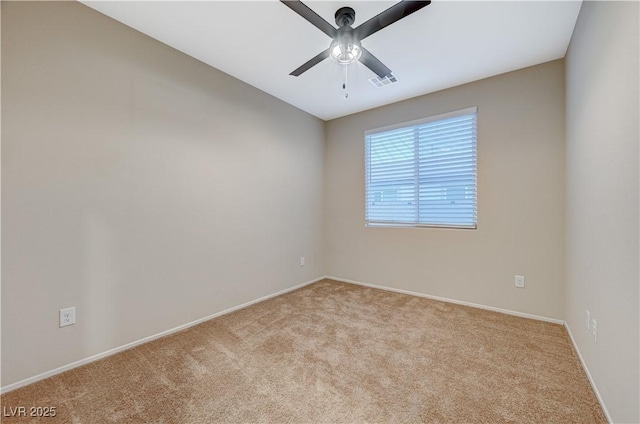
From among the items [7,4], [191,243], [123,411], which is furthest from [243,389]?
[7,4]

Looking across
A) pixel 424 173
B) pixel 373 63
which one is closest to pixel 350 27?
pixel 373 63

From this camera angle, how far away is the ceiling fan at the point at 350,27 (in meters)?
1.54

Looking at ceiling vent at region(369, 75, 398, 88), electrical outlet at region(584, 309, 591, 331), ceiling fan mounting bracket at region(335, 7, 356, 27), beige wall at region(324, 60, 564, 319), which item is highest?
ceiling vent at region(369, 75, 398, 88)

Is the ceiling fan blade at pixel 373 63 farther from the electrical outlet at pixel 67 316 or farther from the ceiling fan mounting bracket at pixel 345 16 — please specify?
the electrical outlet at pixel 67 316

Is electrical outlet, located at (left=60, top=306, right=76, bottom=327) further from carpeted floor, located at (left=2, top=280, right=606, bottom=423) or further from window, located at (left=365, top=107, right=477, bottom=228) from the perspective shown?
window, located at (left=365, top=107, right=477, bottom=228)

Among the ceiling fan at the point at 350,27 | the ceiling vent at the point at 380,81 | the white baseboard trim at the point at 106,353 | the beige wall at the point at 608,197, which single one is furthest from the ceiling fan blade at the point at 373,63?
the white baseboard trim at the point at 106,353

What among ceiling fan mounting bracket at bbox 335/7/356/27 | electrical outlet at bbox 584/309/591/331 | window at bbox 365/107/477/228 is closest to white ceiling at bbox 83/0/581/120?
ceiling fan mounting bracket at bbox 335/7/356/27

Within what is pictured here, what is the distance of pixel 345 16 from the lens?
6.24 feet

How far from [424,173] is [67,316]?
374 centimetres

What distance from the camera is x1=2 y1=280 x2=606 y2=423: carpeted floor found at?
4.88 ft

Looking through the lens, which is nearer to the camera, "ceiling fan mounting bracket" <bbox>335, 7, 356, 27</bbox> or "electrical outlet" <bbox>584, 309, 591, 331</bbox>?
"electrical outlet" <bbox>584, 309, 591, 331</bbox>

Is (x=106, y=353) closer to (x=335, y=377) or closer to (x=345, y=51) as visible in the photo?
(x=335, y=377)

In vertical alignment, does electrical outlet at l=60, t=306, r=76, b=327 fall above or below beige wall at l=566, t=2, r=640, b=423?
below

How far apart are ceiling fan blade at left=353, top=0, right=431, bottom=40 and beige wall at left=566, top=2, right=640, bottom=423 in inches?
37.2
